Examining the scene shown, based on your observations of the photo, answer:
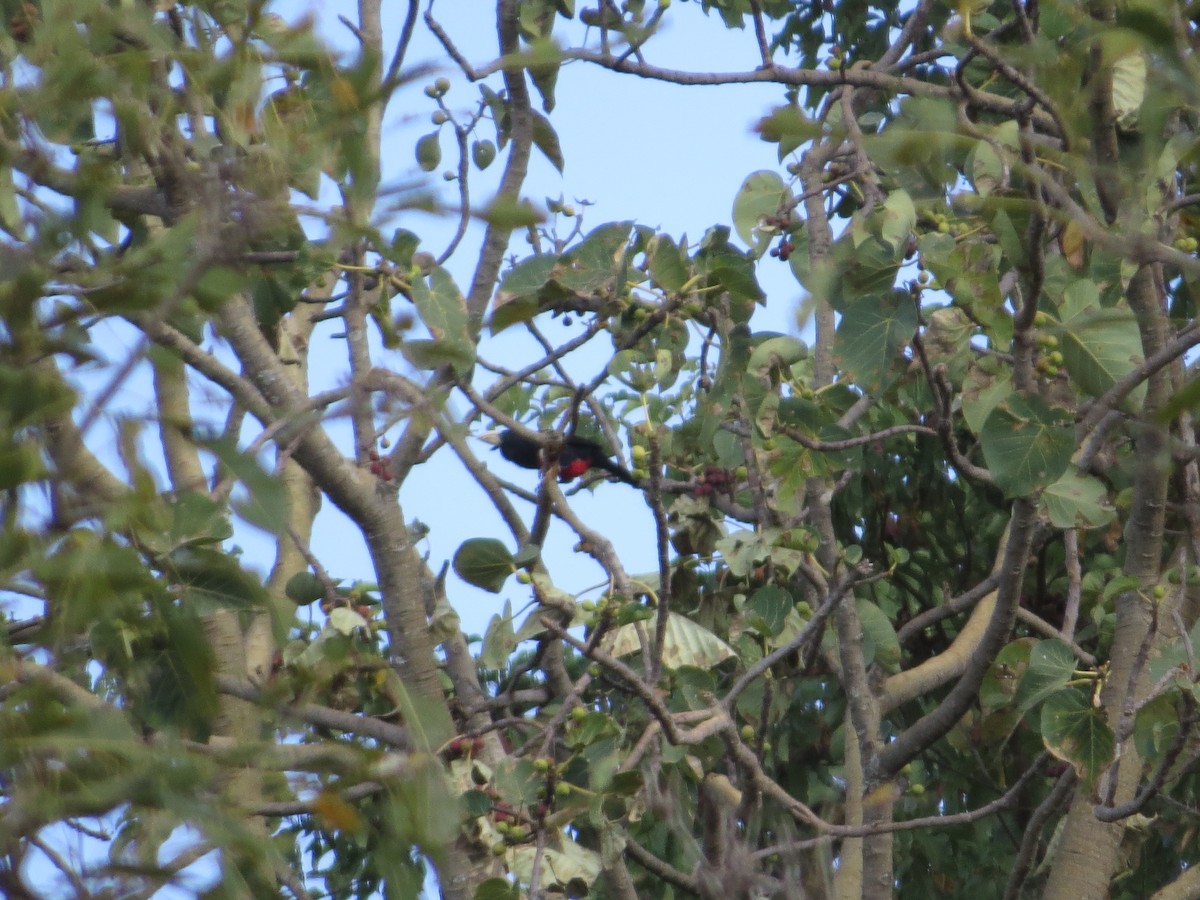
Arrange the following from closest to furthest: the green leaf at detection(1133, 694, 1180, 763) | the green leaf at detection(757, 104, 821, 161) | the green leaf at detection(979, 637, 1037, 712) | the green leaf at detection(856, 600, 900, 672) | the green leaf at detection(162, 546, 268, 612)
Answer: the green leaf at detection(757, 104, 821, 161), the green leaf at detection(162, 546, 268, 612), the green leaf at detection(1133, 694, 1180, 763), the green leaf at detection(979, 637, 1037, 712), the green leaf at detection(856, 600, 900, 672)

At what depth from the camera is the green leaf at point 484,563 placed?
121 inches

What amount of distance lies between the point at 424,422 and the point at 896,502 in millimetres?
3681

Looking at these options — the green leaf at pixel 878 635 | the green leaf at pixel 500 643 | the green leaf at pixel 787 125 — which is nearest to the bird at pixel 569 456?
the green leaf at pixel 878 635

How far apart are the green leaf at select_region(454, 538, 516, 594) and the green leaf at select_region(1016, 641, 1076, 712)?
118 cm

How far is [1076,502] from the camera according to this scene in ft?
10.2

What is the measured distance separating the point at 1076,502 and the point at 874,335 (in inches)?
22.7

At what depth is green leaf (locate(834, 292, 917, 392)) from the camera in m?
3.04

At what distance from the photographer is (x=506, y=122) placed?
3.82 metres

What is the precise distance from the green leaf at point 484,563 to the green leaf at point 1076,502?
1.18 m

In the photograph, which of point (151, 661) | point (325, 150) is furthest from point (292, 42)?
point (151, 661)

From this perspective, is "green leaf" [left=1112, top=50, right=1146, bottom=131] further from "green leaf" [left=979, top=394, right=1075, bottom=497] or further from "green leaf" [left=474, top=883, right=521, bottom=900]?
"green leaf" [left=474, top=883, right=521, bottom=900]

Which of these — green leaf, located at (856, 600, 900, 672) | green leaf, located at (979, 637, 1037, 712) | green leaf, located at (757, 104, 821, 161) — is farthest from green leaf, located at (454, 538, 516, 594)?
green leaf, located at (757, 104, 821, 161)

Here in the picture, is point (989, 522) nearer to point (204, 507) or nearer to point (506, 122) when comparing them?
point (506, 122)

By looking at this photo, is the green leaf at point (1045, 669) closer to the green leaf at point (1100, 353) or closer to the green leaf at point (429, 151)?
the green leaf at point (1100, 353)
